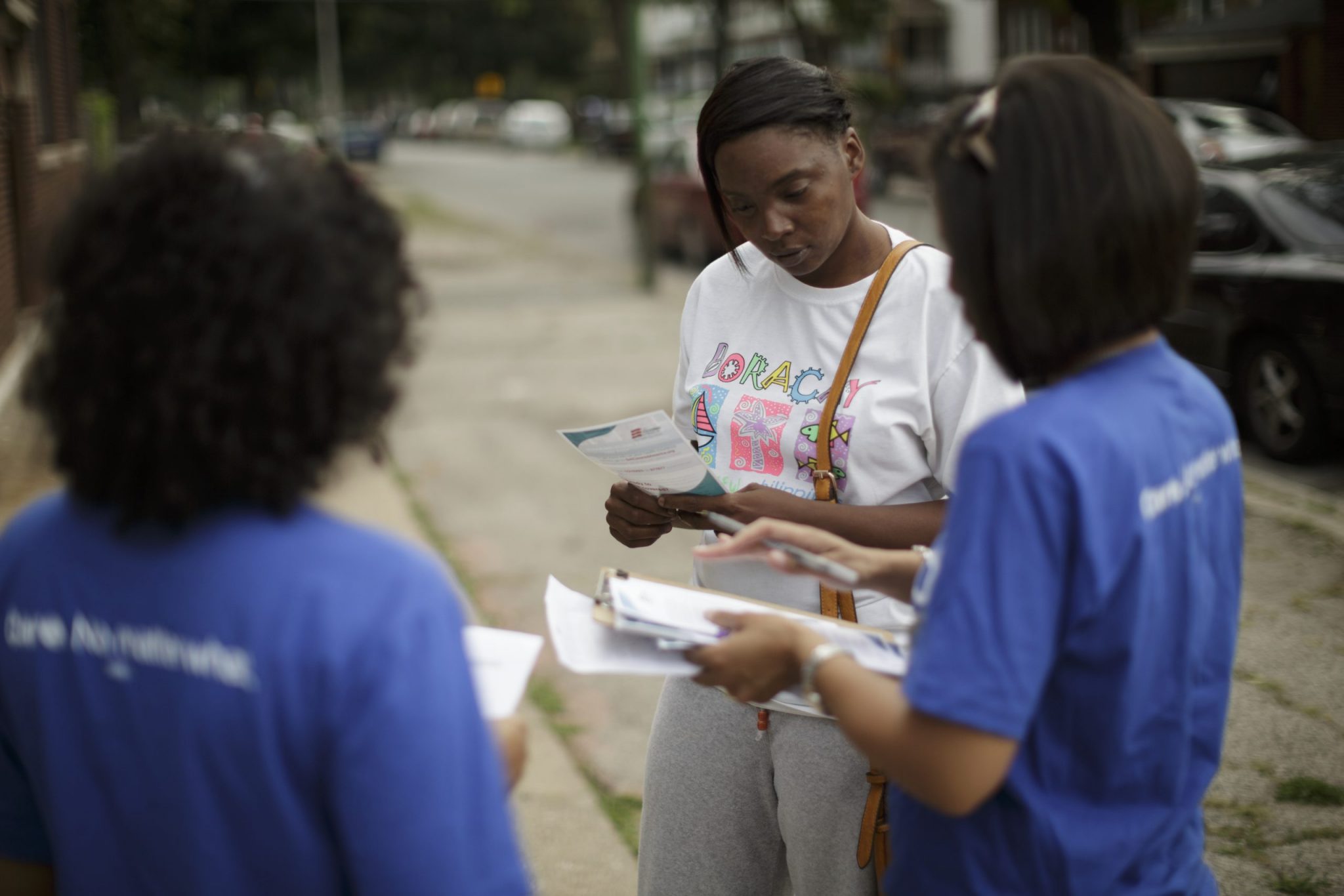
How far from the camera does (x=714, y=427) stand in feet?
7.40

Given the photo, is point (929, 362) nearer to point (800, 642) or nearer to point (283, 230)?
point (800, 642)

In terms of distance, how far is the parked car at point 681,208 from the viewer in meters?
16.0

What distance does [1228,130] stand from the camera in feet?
52.5

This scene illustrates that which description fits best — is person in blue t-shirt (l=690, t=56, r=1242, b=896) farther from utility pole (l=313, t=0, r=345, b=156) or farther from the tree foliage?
utility pole (l=313, t=0, r=345, b=156)

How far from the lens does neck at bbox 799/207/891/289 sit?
87.2 inches

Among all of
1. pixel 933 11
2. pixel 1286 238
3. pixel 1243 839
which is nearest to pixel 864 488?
pixel 1243 839

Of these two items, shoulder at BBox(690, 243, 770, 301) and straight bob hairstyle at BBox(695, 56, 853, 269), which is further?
shoulder at BBox(690, 243, 770, 301)

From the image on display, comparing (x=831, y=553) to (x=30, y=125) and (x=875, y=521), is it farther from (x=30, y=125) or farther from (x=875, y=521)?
(x=30, y=125)

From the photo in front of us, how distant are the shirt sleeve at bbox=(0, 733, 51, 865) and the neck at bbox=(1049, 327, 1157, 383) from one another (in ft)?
3.95

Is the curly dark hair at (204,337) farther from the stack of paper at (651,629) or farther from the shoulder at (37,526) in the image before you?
the stack of paper at (651,629)

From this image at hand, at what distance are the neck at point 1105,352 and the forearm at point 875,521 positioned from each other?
65cm

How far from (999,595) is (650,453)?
2.80 ft

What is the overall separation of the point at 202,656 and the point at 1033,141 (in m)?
0.98

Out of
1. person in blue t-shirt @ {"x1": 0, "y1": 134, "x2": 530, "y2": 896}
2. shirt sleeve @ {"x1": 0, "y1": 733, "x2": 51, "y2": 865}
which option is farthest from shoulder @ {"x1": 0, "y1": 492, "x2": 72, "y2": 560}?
shirt sleeve @ {"x1": 0, "y1": 733, "x2": 51, "y2": 865}
